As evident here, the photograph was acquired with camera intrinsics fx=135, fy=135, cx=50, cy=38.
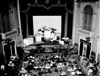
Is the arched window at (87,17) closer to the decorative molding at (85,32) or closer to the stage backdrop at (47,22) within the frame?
the decorative molding at (85,32)

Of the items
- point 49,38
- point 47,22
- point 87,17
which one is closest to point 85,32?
point 87,17

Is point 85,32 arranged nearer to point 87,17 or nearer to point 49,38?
point 87,17

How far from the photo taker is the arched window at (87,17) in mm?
9567

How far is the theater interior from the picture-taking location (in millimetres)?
8461

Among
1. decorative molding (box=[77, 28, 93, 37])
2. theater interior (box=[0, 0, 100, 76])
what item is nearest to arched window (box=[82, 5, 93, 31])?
theater interior (box=[0, 0, 100, 76])

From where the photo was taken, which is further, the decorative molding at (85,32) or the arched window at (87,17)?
the arched window at (87,17)

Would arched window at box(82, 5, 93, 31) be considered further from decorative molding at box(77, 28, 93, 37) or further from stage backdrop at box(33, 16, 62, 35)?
stage backdrop at box(33, 16, 62, 35)

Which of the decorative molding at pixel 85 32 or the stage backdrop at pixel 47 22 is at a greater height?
the stage backdrop at pixel 47 22

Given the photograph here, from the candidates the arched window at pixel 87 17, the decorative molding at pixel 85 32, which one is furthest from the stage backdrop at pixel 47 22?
the arched window at pixel 87 17

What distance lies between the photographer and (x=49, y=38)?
39.7 ft

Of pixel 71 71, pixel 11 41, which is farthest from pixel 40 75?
pixel 11 41

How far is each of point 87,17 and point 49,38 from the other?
12.6 feet

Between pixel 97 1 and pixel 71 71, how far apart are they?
4.62 meters

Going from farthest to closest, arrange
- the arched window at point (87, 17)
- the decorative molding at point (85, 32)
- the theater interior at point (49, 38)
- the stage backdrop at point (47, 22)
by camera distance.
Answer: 1. the stage backdrop at point (47, 22)
2. the arched window at point (87, 17)
3. the decorative molding at point (85, 32)
4. the theater interior at point (49, 38)
